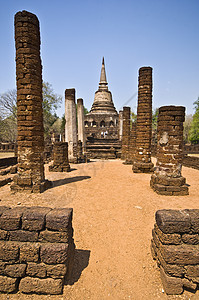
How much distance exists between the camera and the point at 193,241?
2.66 metres

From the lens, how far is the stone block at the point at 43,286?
2.50 meters

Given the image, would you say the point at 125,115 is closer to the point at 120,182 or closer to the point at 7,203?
the point at 120,182

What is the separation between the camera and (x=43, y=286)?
8.25 ft

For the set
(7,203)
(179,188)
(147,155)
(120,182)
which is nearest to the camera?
(7,203)

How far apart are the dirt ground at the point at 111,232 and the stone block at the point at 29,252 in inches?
20.8

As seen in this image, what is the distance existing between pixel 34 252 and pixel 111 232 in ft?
6.46

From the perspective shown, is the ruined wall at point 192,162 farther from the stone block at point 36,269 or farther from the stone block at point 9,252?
the stone block at point 9,252

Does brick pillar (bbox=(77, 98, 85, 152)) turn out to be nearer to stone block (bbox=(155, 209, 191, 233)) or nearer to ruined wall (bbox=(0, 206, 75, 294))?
ruined wall (bbox=(0, 206, 75, 294))

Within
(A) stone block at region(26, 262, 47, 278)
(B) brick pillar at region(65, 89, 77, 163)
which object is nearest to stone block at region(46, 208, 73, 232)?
(A) stone block at region(26, 262, 47, 278)

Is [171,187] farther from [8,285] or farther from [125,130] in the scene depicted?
[125,130]

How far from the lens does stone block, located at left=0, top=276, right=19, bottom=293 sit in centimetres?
252

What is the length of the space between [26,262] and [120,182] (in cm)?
566

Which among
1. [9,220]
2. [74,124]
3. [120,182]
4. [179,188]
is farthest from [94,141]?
[9,220]

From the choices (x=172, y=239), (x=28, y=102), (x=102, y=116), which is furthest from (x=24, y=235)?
(x=102, y=116)
